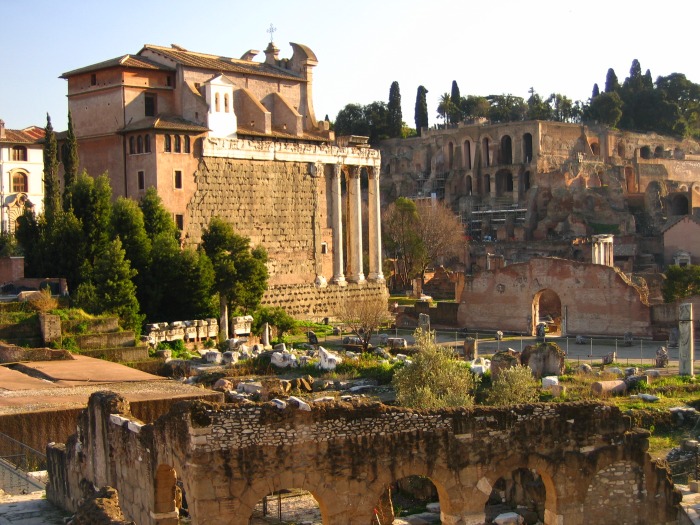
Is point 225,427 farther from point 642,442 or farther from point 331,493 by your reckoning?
point 642,442

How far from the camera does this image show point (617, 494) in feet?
56.3

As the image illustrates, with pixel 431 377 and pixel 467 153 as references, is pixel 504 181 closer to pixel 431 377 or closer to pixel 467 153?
pixel 467 153

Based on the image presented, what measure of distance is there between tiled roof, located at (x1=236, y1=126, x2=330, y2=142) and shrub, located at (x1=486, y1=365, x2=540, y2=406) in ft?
78.9

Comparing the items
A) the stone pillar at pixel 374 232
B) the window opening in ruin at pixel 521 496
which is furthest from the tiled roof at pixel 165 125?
the window opening in ruin at pixel 521 496

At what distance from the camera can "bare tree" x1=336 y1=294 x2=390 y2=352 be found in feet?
129

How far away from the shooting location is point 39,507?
17141mm

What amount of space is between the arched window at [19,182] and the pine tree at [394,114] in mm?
43084

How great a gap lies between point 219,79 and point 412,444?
33039mm

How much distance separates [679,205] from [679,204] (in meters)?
0.10

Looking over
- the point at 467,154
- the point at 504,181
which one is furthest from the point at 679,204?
the point at 467,154

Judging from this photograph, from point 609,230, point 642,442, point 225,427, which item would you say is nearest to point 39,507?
point 225,427

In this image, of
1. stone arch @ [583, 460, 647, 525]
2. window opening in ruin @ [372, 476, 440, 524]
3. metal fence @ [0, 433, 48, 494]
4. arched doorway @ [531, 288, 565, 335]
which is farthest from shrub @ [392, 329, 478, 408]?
arched doorway @ [531, 288, 565, 335]

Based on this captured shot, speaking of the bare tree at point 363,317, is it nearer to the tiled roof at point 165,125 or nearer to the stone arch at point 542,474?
the tiled roof at point 165,125

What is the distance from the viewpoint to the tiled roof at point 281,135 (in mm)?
47406
